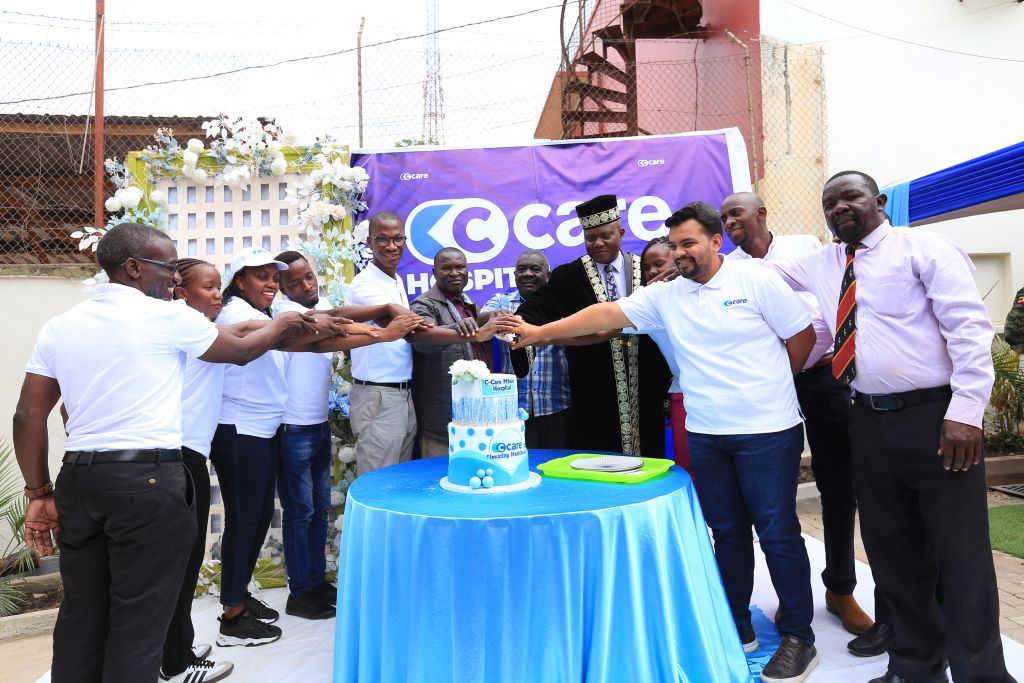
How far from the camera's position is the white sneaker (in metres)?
3.17

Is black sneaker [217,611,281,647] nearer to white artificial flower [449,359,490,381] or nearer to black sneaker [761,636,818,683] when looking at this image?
white artificial flower [449,359,490,381]

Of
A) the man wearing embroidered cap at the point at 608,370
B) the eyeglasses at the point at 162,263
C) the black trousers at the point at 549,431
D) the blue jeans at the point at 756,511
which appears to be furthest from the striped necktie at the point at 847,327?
the eyeglasses at the point at 162,263

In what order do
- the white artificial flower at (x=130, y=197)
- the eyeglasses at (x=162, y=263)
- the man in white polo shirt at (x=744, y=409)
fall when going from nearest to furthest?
the eyeglasses at (x=162, y=263)
the man in white polo shirt at (x=744, y=409)
the white artificial flower at (x=130, y=197)

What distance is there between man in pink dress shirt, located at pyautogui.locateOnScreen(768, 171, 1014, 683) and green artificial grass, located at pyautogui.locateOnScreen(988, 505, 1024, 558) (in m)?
2.22

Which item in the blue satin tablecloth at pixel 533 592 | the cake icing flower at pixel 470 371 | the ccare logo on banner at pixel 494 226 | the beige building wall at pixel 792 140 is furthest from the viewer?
the beige building wall at pixel 792 140

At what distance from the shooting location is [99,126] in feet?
17.5

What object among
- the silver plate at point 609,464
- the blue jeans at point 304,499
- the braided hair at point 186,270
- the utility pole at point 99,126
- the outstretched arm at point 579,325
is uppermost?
the utility pole at point 99,126

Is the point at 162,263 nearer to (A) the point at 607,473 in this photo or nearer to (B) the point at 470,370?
(B) the point at 470,370

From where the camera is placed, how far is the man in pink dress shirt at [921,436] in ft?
8.23

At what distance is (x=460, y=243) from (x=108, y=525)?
3.62 meters

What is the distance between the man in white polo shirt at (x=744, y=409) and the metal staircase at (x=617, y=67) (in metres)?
5.26

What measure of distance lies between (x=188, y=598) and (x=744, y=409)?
8.50ft

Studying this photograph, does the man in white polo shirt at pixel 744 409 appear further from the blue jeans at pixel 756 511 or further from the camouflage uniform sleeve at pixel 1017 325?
the camouflage uniform sleeve at pixel 1017 325

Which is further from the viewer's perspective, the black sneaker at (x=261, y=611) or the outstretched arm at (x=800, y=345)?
the black sneaker at (x=261, y=611)
